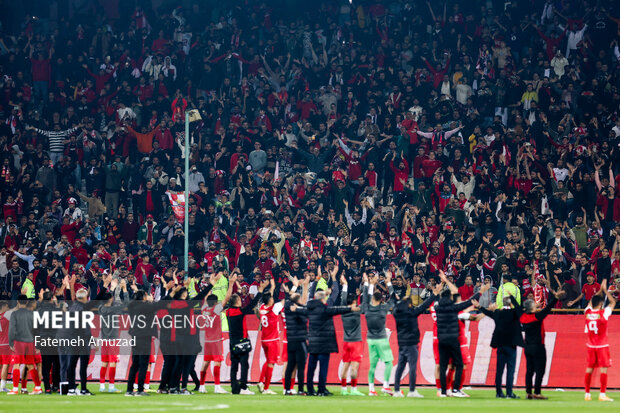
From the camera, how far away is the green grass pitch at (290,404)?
1653 centimetres

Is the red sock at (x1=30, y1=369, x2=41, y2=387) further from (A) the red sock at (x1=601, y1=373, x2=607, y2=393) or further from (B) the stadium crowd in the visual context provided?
(A) the red sock at (x1=601, y1=373, x2=607, y2=393)

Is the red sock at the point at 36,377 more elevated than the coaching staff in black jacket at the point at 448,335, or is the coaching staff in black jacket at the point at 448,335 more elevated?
the coaching staff in black jacket at the point at 448,335

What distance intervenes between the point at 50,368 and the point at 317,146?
13724mm

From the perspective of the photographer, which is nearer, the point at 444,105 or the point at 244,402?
the point at 244,402

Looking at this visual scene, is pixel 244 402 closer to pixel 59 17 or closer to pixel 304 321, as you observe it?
pixel 304 321

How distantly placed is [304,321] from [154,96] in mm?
18085

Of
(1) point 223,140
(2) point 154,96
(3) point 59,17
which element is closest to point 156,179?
(1) point 223,140

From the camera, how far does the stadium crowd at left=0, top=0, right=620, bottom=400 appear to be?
2775 cm

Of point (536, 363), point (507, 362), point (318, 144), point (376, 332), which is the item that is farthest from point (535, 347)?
point (318, 144)

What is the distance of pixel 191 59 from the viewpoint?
122 feet

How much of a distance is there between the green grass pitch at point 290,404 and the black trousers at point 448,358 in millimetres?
470

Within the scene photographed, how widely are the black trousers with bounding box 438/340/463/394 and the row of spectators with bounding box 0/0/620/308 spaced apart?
179 inches

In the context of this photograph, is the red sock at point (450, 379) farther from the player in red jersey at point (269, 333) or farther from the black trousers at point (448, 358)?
the player in red jersey at point (269, 333)

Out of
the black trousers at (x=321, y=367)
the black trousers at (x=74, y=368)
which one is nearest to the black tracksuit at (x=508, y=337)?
the black trousers at (x=321, y=367)
